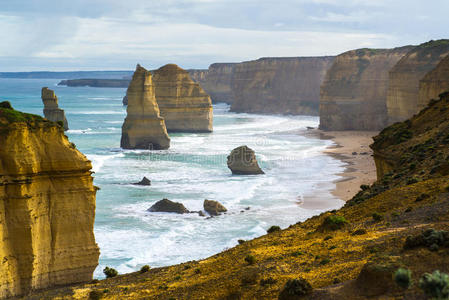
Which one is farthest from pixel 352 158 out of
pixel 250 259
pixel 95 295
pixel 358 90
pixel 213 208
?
pixel 95 295

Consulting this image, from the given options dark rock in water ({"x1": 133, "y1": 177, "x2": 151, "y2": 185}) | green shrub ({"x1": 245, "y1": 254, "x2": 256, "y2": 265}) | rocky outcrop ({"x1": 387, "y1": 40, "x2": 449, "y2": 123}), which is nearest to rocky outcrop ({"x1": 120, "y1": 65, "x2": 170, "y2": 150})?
dark rock in water ({"x1": 133, "y1": 177, "x2": 151, "y2": 185})

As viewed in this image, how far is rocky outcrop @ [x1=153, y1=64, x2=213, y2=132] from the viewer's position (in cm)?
10088

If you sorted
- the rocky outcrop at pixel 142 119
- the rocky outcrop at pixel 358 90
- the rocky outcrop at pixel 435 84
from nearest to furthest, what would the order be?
the rocky outcrop at pixel 435 84
the rocky outcrop at pixel 142 119
the rocky outcrop at pixel 358 90

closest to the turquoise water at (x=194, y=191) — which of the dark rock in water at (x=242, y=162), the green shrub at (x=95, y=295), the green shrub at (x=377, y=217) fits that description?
the dark rock in water at (x=242, y=162)

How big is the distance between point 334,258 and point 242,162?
4101 cm

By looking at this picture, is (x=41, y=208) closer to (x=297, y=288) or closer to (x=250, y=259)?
(x=250, y=259)

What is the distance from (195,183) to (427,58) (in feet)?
138

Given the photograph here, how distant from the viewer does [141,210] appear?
41656 millimetres

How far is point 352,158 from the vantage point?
229 ft

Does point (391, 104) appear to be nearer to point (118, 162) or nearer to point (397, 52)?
point (397, 52)

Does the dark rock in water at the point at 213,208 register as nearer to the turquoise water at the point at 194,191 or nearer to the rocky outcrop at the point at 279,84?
the turquoise water at the point at 194,191

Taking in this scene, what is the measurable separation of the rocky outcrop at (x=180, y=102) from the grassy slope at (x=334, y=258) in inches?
3030

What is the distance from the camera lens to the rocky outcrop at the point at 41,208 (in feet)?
67.7

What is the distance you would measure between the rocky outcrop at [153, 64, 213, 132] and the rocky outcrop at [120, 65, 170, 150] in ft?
70.1
